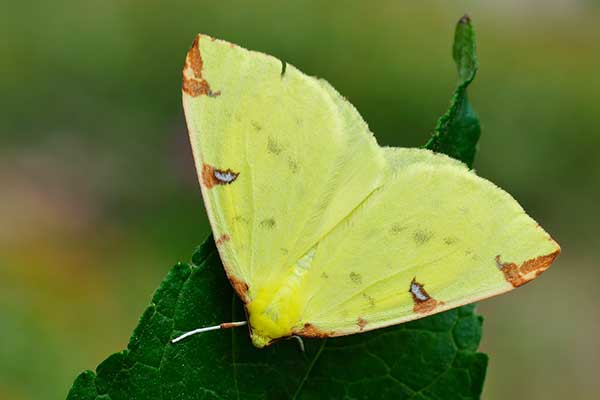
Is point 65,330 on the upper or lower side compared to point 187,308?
upper

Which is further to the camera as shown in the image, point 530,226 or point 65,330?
point 65,330

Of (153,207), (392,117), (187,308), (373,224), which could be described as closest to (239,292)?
(187,308)

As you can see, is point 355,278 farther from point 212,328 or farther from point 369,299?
point 212,328

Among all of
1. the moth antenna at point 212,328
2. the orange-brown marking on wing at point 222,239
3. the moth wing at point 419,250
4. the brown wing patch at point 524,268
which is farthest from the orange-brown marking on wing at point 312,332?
the brown wing patch at point 524,268

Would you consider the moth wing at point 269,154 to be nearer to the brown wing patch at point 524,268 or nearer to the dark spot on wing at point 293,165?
the dark spot on wing at point 293,165

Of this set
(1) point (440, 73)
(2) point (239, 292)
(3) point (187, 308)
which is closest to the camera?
(3) point (187, 308)

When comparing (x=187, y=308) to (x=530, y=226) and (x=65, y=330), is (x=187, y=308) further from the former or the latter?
(x=65, y=330)
